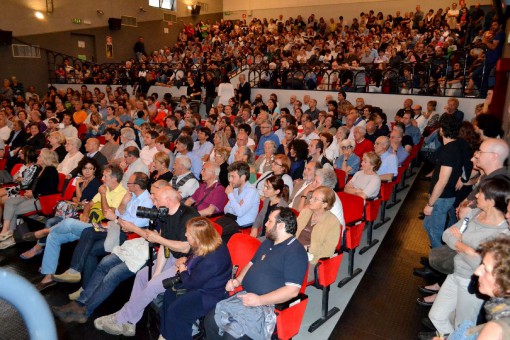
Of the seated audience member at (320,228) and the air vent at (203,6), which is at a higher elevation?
the air vent at (203,6)

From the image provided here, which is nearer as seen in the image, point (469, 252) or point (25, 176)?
point (469, 252)

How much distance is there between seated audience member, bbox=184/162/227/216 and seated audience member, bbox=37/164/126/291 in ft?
2.53

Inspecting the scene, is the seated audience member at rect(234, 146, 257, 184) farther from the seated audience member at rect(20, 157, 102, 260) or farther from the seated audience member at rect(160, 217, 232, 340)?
the seated audience member at rect(160, 217, 232, 340)

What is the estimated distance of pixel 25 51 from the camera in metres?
14.4

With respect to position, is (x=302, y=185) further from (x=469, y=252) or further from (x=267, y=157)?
(x=469, y=252)

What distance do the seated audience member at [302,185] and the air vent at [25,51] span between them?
46.2 ft

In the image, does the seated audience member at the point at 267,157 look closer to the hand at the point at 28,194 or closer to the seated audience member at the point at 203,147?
the seated audience member at the point at 203,147

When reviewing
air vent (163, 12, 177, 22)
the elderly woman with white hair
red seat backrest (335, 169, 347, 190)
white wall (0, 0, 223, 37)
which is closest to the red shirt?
red seat backrest (335, 169, 347, 190)

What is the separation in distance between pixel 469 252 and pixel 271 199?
1719mm

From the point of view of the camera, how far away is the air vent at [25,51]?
1419 cm

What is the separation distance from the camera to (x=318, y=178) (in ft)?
12.4

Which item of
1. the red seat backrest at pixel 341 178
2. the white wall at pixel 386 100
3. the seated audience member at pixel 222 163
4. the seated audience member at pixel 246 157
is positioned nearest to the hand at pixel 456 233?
the red seat backrest at pixel 341 178

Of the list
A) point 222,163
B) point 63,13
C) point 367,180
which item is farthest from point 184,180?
point 63,13

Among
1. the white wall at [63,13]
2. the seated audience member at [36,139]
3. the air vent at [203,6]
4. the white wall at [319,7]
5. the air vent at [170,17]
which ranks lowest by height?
the seated audience member at [36,139]
